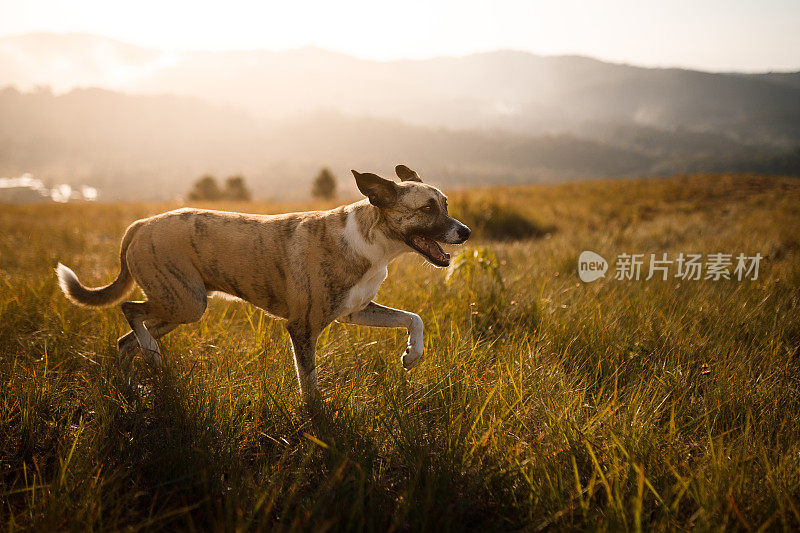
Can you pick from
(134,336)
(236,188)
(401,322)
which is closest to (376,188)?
(401,322)

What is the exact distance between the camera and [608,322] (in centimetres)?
434

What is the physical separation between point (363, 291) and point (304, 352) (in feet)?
2.25

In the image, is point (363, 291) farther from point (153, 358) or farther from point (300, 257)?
point (153, 358)

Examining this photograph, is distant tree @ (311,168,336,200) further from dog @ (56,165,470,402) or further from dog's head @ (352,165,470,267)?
dog's head @ (352,165,470,267)

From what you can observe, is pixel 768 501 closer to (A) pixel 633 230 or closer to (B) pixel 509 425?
(B) pixel 509 425

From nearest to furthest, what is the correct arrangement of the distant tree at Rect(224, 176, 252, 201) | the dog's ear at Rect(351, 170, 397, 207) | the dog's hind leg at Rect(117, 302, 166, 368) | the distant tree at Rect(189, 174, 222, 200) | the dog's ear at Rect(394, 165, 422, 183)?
1. the dog's ear at Rect(351, 170, 397, 207)
2. the dog's hind leg at Rect(117, 302, 166, 368)
3. the dog's ear at Rect(394, 165, 422, 183)
4. the distant tree at Rect(224, 176, 252, 201)
5. the distant tree at Rect(189, 174, 222, 200)

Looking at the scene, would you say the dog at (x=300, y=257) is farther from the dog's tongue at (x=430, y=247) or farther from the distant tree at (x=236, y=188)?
the distant tree at (x=236, y=188)

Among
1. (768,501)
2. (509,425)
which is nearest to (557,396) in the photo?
(509,425)

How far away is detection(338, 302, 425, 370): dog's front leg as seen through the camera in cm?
335

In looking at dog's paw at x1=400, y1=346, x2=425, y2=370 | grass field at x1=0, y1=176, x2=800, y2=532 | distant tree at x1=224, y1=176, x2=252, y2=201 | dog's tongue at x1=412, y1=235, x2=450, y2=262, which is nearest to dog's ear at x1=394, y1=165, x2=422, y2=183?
dog's tongue at x1=412, y1=235, x2=450, y2=262

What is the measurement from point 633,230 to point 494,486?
1061 centimetres

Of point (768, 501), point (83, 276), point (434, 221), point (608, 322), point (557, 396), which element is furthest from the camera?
point (83, 276)

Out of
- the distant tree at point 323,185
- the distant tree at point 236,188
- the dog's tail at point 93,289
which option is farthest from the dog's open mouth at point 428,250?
the distant tree at point 236,188

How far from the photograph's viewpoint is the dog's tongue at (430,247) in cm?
341
